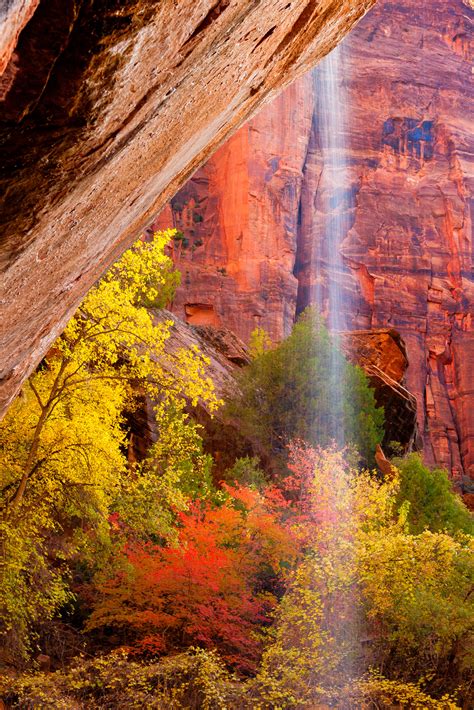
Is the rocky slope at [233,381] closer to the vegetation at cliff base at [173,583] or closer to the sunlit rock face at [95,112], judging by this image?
the vegetation at cliff base at [173,583]

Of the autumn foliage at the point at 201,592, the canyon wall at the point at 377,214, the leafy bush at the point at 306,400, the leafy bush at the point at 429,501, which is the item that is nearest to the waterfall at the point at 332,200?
the canyon wall at the point at 377,214

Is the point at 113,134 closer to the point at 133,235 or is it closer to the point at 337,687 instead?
the point at 133,235

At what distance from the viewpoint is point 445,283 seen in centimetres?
6594

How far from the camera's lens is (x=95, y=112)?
3.76 metres

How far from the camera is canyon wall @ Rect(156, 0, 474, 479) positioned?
59594 mm

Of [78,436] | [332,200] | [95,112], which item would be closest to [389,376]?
[332,200]

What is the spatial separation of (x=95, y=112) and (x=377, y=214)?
2580 inches

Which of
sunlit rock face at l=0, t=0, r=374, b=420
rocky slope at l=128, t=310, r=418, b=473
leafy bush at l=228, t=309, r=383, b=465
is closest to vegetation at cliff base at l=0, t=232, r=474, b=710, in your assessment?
sunlit rock face at l=0, t=0, r=374, b=420

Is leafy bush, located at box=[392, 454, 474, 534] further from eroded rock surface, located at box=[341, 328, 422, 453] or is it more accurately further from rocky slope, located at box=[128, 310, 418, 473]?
eroded rock surface, located at box=[341, 328, 422, 453]

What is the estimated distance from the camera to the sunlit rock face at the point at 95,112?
3.28m

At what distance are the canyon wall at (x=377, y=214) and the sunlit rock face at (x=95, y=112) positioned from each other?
5093 centimetres

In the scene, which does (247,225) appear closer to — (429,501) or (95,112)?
(429,501)

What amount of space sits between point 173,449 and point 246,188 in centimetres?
4671

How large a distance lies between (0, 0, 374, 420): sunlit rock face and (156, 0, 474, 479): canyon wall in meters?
50.9
